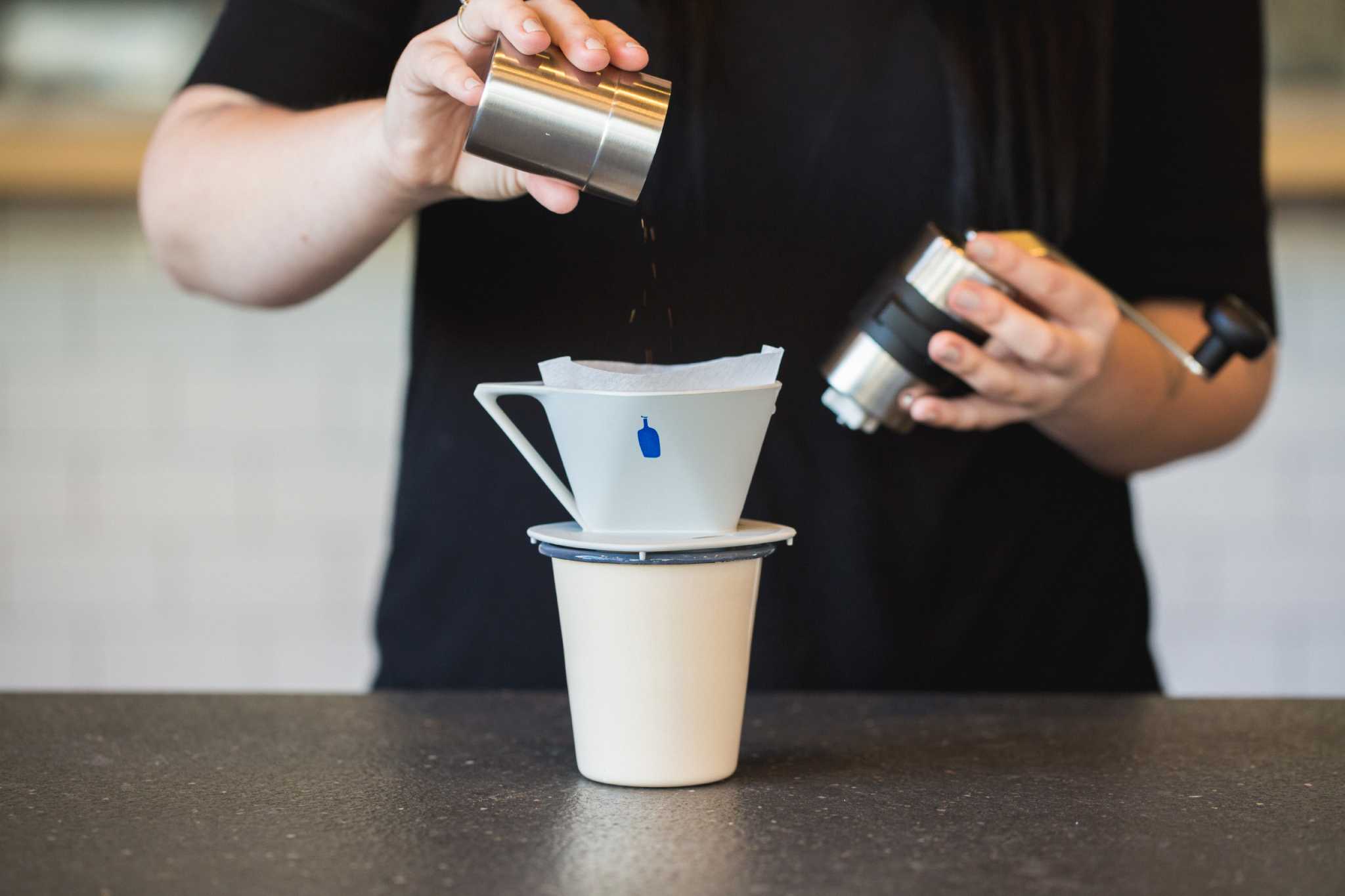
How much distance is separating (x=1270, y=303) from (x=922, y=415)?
425 mm

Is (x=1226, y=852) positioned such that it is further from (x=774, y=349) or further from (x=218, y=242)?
(x=218, y=242)

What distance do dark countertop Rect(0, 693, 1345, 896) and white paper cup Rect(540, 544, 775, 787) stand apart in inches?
0.8

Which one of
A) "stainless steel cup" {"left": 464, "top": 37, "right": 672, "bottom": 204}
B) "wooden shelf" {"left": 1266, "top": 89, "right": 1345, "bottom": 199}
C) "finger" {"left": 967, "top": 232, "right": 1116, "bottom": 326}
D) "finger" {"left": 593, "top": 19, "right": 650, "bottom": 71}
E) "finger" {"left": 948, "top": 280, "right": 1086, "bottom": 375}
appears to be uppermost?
"wooden shelf" {"left": 1266, "top": 89, "right": 1345, "bottom": 199}

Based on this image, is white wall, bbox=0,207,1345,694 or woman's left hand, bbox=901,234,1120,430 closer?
woman's left hand, bbox=901,234,1120,430

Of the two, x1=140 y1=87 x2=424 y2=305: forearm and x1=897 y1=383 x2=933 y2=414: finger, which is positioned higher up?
x1=140 y1=87 x2=424 y2=305: forearm

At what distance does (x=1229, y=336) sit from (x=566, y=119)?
0.49 metres

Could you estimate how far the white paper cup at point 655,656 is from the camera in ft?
2.22

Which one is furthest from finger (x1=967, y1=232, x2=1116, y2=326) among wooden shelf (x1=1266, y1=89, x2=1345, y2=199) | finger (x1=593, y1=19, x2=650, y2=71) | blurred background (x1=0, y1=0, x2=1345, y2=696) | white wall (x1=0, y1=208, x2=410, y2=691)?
white wall (x1=0, y1=208, x2=410, y2=691)

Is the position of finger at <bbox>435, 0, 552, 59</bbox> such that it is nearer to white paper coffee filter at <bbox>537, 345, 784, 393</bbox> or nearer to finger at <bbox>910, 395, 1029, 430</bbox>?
white paper coffee filter at <bbox>537, 345, 784, 393</bbox>

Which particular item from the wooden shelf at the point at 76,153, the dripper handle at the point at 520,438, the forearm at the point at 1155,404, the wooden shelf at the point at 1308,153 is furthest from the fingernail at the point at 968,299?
the wooden shelf at the point at 76,153

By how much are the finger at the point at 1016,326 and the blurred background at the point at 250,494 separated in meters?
1.53

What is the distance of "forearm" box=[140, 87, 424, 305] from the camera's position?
0.86 metres

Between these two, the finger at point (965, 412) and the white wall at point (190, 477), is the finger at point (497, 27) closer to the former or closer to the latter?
the finger at point (965, 412)

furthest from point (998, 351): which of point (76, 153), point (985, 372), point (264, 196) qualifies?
point (76, 153)
